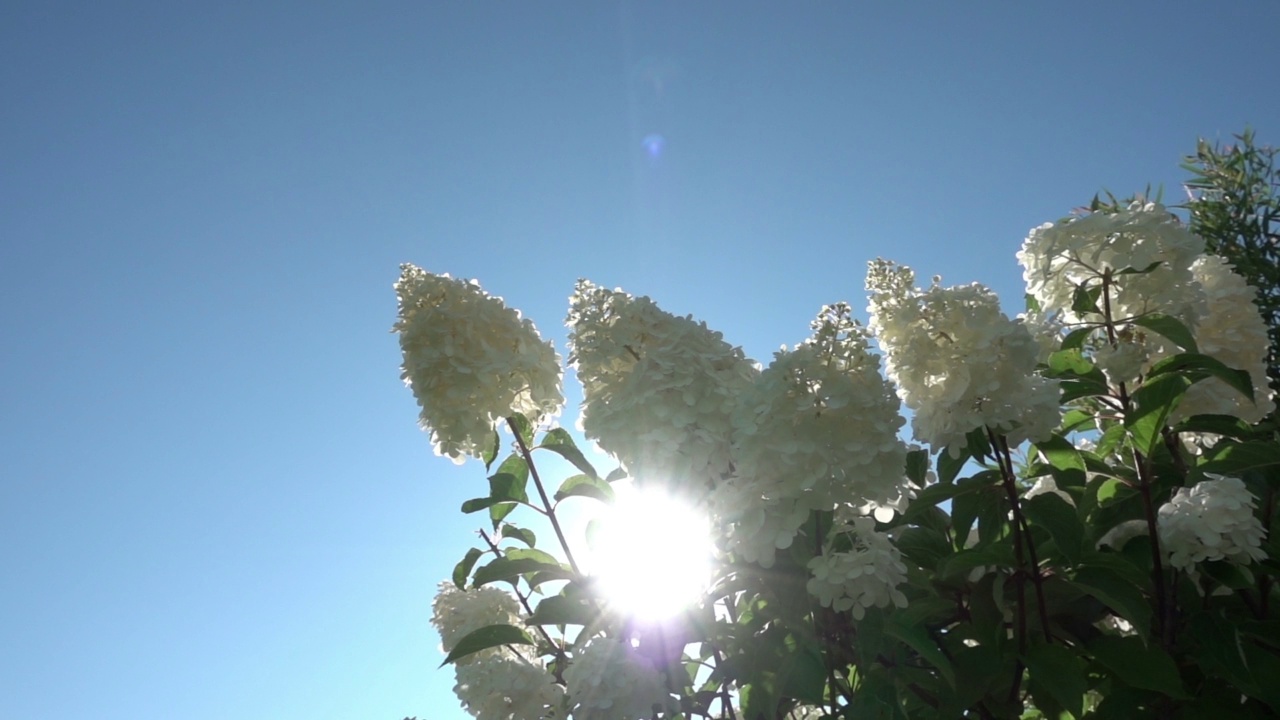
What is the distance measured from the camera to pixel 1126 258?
2.29m

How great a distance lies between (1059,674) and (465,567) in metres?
1.85

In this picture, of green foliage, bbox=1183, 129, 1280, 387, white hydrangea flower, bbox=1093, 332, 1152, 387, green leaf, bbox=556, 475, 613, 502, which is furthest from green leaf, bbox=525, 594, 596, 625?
green foliage, bbox=1183, 129, 1280, 387

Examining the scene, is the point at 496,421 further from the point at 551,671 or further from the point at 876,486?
the point at 876,486

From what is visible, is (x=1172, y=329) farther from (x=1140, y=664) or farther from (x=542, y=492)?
(x=542, y=492)

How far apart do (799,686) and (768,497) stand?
48 centimetres

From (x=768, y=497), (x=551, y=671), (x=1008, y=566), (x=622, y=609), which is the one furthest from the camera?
(x=551, y=671)

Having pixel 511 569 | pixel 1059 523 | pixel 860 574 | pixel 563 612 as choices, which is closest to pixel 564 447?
pixel 511 569

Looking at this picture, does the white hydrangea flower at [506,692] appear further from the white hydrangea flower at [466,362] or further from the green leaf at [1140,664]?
the green leaf at [1140,664]

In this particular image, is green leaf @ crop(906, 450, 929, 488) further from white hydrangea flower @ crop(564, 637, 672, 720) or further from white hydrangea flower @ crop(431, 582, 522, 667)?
white hydrangea flower @ crop(431, 582, 522, 667)

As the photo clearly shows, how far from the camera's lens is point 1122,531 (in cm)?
241

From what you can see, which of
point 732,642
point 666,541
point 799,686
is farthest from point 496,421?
point 799,686

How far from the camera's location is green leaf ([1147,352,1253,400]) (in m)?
2.08

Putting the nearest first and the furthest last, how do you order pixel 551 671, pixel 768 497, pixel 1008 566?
pixel 768 497 → pixel 1008 566 → pixel 551 671

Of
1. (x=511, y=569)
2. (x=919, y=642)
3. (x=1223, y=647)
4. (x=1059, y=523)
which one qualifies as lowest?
(x=1223, y=647)
